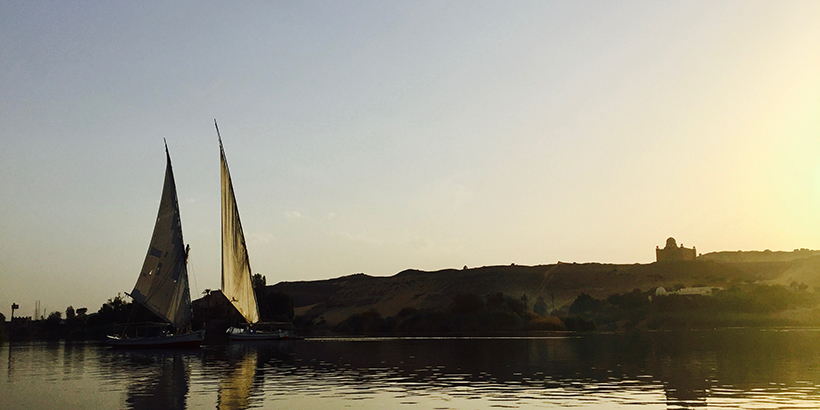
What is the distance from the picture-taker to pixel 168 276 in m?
75.0

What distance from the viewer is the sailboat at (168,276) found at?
242ft

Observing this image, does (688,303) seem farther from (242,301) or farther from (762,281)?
(242,301)

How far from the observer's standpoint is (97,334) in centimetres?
14538

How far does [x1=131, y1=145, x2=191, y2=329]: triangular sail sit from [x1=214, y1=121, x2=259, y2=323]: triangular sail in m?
4.54

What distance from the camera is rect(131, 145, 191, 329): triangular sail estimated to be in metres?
73.8

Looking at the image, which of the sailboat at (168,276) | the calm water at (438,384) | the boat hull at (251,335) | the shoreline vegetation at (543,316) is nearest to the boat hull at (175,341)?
the sailboat at (168,276)

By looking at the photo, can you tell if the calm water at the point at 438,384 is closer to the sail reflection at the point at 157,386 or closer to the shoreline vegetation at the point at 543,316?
the sail reflection at the point at 157,386

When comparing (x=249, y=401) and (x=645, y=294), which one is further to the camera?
(x=645, y=294)

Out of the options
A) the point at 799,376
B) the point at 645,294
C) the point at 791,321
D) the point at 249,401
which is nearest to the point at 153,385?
the point at 249,401

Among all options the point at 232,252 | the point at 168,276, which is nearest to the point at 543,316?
the point at 232,252

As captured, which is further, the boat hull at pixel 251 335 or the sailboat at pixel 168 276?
the boat hull at pixel 251 335

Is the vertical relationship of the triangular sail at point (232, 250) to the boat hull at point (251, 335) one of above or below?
above

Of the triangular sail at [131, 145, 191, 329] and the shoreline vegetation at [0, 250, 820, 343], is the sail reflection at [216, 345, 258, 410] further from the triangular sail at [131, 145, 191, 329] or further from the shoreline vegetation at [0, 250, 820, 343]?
the shoreline vegetation at [0, 250, 820, 343]

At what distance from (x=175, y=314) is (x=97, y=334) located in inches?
3114
